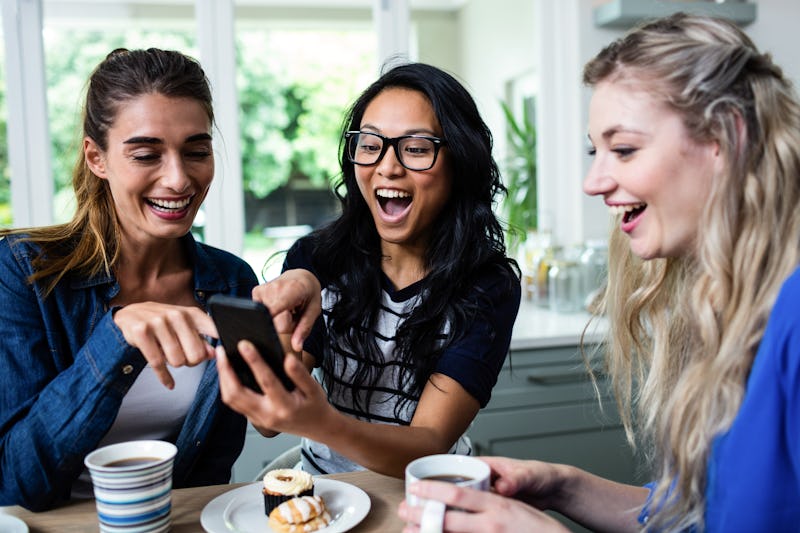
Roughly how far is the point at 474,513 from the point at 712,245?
444mm

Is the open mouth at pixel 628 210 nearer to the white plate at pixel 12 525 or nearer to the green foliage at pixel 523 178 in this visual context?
the white plate at pixel 12 525

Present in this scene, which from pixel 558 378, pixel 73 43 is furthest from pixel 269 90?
pixel 558 378

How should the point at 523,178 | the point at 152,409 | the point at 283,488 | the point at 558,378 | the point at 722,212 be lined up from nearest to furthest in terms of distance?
the point at 722,212 → the point at 283,488 → the point at 152,409 → the point at 558,378 → the point at 523,178

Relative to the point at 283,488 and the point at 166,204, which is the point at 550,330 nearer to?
the point at 166,204

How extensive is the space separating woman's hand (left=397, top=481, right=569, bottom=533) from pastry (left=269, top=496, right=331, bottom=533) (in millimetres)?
177

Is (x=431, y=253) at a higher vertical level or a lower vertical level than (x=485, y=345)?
higher

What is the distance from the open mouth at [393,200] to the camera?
1.51m

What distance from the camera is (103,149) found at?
1416 millimetres

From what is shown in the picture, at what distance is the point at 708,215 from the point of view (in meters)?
0.93

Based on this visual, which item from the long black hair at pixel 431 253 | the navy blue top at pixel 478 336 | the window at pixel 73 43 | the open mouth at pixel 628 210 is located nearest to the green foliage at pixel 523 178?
the window at pixel 73 43

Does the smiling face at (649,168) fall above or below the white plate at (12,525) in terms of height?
above

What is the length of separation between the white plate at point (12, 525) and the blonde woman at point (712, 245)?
514 mm

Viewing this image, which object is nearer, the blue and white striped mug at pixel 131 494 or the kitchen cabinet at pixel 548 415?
the blue and white striped mug at pixel 131 494

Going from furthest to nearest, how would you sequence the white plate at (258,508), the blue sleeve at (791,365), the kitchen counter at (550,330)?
1. the kitchen counter at (550,330)
2. the white plate at (258,508)
3. the blue sleeve at (791,365)
